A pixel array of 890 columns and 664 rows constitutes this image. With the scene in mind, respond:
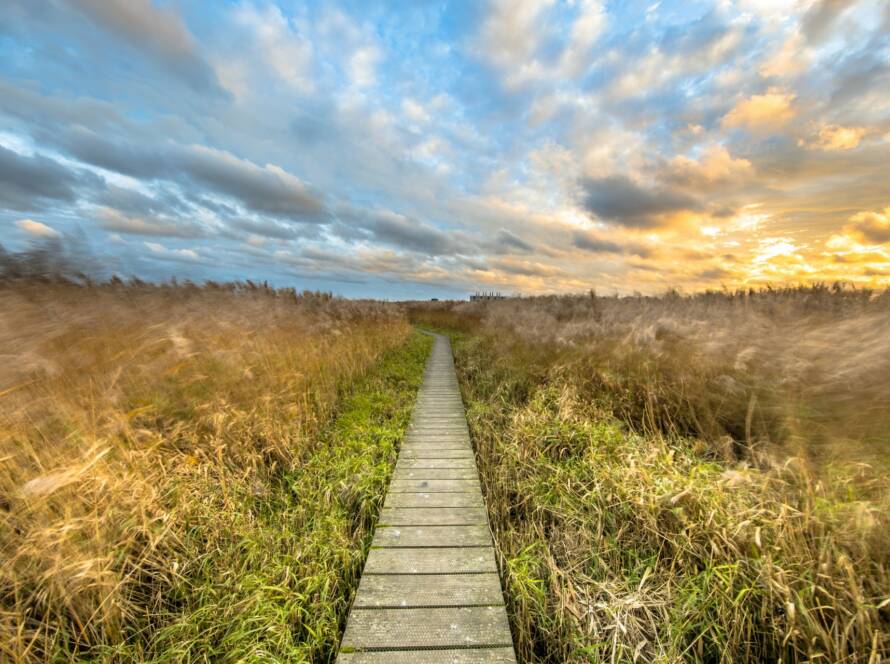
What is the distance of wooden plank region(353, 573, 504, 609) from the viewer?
2309mm

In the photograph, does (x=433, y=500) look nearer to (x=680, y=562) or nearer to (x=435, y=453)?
(x=435, y=453)

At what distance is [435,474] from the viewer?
3.96 m

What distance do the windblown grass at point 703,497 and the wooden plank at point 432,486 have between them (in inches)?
8.6

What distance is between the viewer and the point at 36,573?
6.61 ft

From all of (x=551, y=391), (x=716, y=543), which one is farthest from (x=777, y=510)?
(x=551, y=391)

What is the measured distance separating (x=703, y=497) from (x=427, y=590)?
220cm

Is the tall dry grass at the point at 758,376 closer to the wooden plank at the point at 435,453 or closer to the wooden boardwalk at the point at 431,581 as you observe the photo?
the wooden plank at the point at 435,453

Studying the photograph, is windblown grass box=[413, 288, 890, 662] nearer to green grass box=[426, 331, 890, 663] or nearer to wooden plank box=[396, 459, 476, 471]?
green grass box=[426, 331, 890, 663]

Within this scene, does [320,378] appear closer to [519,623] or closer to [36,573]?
[36,573]

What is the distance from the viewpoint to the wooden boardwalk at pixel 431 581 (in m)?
2.03

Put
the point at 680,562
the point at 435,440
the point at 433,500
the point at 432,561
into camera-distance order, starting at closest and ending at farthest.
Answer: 1. the point at 680,562
2. the point at 432,561
3. the point at 433,500
4. the point at 435,440

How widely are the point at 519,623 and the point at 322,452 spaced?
280 centimetres

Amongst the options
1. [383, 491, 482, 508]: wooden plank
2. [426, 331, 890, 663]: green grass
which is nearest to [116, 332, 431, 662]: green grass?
[383, 491, 482, 508]: wooden plank

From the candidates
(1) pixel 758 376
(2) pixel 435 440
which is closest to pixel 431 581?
(2) pixel 435 440
